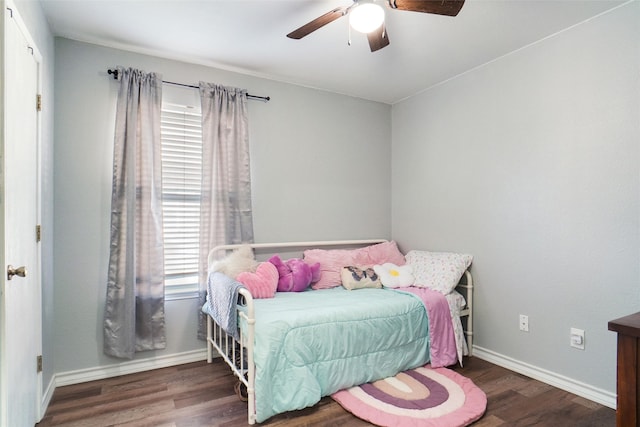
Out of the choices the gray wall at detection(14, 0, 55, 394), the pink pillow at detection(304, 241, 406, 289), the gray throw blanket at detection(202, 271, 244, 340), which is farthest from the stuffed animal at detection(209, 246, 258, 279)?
the gray wall at detection(14, 0, 55, 394)

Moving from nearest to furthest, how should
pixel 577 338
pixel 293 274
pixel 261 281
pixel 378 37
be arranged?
pixel 378 37 → pixel 577 338 → pixel 261 281 → pixel 293 274

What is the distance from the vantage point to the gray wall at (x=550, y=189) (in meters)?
2.09

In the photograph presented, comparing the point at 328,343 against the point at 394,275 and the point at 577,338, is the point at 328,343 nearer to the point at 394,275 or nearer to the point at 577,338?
the point at 394,275

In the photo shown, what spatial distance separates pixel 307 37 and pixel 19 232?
201 centimetres

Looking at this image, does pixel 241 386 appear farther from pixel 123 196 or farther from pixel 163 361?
pixel 123 196

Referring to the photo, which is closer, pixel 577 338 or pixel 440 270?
pixel 577 338

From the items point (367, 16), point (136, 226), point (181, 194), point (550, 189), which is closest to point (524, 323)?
point (550, 189)

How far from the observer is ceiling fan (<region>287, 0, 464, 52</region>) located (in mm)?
1586

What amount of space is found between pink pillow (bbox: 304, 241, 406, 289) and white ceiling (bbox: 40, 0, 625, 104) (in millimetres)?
1578

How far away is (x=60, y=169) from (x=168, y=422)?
5.87ft

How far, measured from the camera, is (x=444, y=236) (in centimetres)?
321

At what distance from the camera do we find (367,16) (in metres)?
1.73

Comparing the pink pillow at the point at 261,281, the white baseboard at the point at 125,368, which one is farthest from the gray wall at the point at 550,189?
the white baseboard at the point at 125,368

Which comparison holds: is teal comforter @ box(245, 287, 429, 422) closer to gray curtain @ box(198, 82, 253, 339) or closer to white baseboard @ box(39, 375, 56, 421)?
gray curtain @ box(198, 82, 253, 339)
